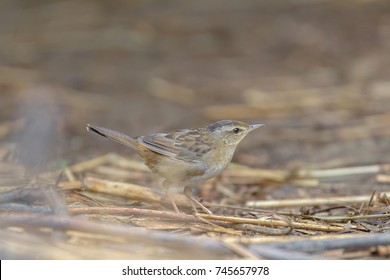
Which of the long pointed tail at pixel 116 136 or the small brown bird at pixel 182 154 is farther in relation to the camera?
the small brown bird at pixel 182 154

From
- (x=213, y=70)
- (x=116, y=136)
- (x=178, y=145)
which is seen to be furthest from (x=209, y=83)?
(x=116, y=136)

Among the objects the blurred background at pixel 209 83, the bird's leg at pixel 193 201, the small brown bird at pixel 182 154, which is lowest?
the bird's leg at pixel 193 201

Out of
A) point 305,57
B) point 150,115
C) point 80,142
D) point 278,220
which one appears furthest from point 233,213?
point 305,57

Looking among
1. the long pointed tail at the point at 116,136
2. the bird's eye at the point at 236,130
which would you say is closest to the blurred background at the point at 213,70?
the bird's eye at the point at 236,130

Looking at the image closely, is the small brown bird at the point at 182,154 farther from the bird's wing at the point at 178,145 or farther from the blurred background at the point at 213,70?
the blurred background at the point at 213,70

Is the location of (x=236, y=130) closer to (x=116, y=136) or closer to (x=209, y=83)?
(x=116, y=136)
